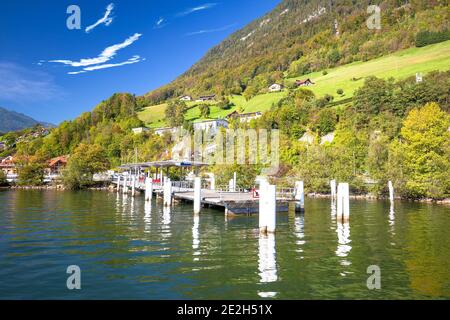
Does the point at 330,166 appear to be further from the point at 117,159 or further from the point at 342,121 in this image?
the point at 117,159

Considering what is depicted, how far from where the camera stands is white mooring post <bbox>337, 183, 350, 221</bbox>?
26913mm

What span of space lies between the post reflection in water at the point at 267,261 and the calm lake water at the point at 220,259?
4 centimetres

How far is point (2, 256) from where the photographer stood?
16203 millimetres

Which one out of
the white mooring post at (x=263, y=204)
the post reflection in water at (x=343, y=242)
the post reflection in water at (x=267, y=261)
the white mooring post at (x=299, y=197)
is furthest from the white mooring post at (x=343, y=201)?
the post reflection in water at (x=267, y=261)

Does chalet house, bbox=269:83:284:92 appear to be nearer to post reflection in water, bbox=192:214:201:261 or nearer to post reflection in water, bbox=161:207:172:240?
post reflection in water, bbox=161:207:172:240

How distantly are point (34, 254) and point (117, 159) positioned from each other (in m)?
109

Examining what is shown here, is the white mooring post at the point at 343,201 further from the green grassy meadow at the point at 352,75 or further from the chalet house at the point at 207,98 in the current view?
the chalet house at the point at 207,98

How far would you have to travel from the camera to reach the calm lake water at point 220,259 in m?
11.8

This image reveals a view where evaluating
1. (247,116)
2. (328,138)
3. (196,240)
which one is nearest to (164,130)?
(247,116)

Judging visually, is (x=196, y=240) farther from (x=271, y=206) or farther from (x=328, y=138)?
(x=328, y=138)

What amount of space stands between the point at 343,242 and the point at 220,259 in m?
7.72

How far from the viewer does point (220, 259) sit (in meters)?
15.9
